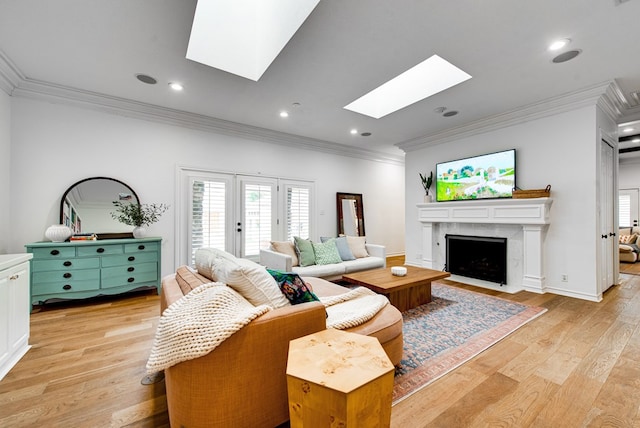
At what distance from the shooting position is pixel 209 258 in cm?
192

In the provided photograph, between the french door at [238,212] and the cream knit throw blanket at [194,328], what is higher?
the french door at [238,212]

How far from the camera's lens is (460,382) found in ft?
5.85

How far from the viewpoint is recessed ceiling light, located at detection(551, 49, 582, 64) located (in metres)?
2.66

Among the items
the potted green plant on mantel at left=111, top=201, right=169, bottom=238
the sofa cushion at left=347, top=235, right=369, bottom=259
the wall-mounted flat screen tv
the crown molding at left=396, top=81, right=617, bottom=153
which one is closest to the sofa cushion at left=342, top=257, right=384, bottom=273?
the sofa cushion at left=347, top=235, right=369, bottom=259

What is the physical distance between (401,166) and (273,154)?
3.84m

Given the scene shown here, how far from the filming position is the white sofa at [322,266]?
3646 mm

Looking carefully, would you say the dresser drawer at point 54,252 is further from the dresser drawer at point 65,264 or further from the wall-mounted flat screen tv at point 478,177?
the wall-mounted flat screen tv at point 478,177

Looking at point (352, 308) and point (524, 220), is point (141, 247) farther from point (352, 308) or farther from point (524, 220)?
point (524, 220)

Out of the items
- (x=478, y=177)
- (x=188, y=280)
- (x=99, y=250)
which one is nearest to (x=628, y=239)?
(x=478, y=177)

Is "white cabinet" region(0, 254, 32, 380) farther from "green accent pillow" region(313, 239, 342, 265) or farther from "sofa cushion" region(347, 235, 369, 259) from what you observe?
"sofa cushion" region(347, 235, 369, 259)

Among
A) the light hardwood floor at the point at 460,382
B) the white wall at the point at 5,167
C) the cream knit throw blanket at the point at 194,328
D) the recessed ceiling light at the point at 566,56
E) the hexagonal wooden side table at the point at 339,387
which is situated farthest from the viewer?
the white wall at the point at 5,167

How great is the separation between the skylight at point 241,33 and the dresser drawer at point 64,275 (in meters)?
2.87

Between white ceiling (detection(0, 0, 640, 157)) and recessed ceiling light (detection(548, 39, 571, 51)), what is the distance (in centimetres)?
8

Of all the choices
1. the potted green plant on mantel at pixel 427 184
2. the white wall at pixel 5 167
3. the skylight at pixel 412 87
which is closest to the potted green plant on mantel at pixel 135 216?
the white wall at pixel 5 167
